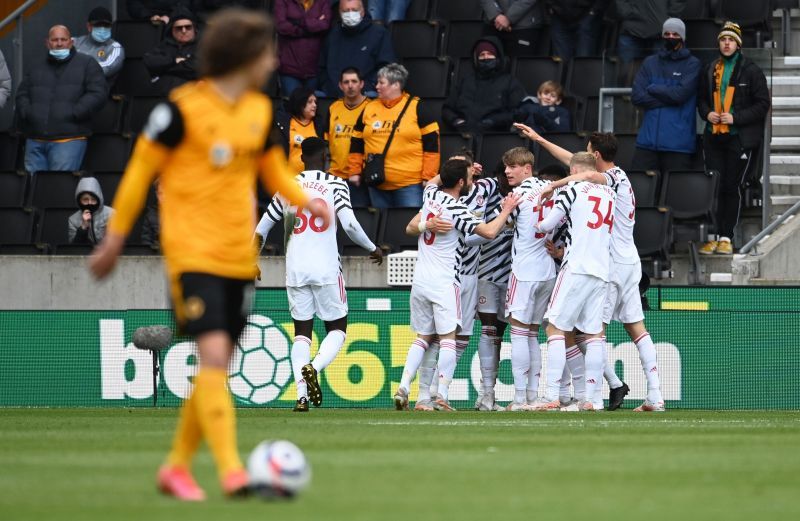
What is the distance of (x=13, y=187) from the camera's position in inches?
811

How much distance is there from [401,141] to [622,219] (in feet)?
12.8

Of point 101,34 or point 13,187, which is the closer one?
point 13,187

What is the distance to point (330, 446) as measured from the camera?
→ 395 inches

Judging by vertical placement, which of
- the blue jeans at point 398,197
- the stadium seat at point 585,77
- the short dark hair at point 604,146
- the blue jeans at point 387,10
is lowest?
the blue jeans at point 398,197

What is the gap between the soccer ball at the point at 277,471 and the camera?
22.5ft

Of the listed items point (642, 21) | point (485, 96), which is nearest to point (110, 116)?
point (485, 96)

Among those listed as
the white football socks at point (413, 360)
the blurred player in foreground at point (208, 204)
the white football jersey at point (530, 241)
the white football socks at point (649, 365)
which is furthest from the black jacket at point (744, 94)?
the blurred player in foreground at point (208, 204)

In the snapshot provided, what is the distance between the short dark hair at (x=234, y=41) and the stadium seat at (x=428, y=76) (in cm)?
1359

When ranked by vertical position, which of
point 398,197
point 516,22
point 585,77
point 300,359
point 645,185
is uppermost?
point 516,22

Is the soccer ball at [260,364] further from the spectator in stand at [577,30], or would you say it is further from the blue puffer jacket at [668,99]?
the spectator in stand at [577,30]

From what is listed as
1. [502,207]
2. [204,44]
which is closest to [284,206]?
[502,207]

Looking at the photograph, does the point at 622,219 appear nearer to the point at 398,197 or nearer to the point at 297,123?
the point at 398,197

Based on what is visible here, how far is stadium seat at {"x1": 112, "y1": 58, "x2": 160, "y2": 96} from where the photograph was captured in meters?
22.2

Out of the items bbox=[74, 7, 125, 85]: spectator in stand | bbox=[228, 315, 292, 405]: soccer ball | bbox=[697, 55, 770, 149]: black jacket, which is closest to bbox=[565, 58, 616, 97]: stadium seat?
bbox=[697, 55, 770, 149]: black jacket
